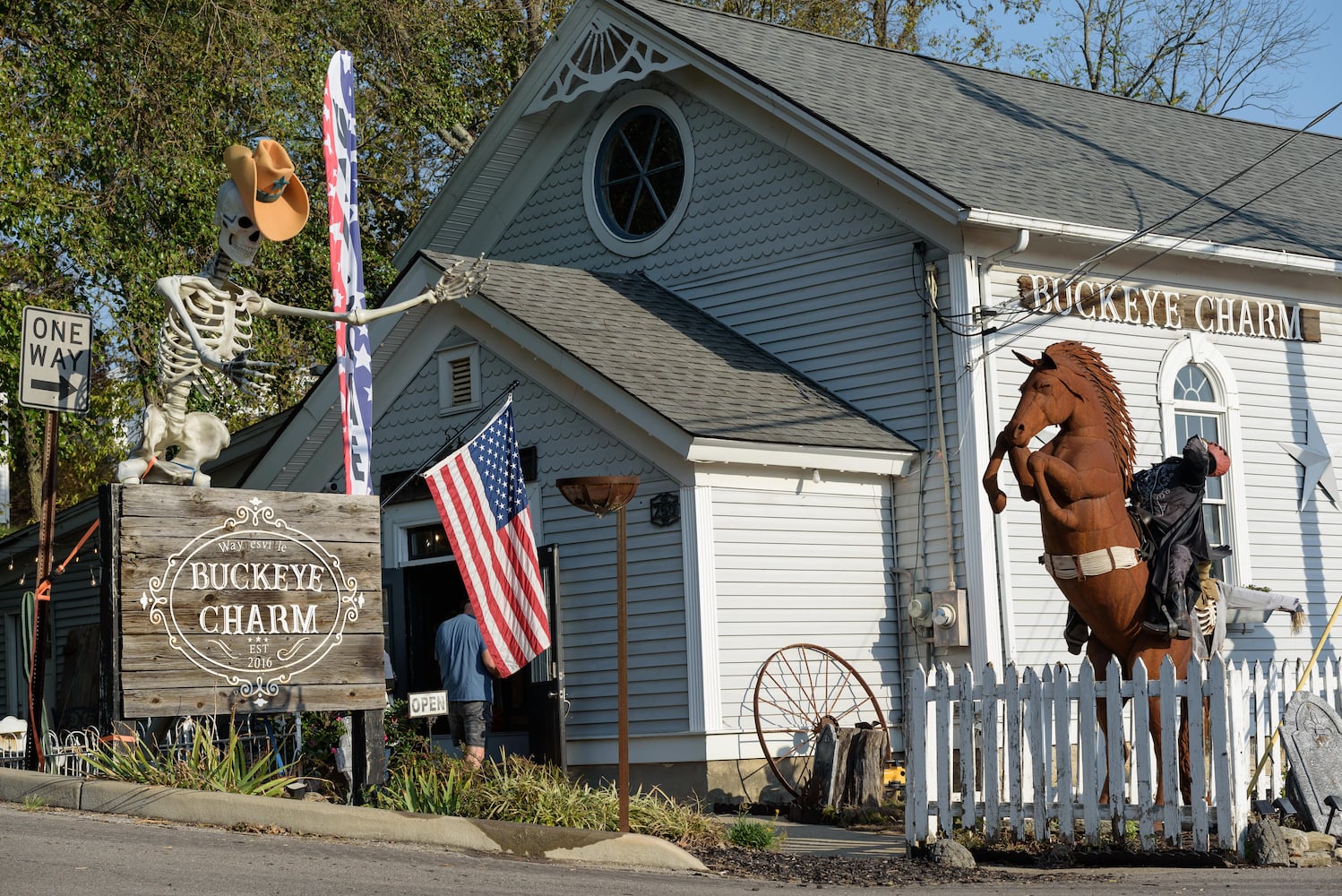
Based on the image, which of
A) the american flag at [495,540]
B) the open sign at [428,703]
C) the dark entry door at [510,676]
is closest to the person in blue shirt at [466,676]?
the american flag at [495,540]

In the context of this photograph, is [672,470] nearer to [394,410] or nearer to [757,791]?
[757,791]

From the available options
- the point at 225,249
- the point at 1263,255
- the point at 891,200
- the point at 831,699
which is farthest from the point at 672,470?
the point at 1263,255

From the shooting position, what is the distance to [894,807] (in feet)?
42.4

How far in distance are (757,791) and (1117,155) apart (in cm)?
875

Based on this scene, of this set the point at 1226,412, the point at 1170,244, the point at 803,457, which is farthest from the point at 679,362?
the point at 1226,412

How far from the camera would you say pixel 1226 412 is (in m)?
16.6

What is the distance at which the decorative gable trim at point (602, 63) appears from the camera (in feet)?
57.1

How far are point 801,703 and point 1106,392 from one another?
475 cm

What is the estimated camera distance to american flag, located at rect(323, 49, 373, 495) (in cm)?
1345

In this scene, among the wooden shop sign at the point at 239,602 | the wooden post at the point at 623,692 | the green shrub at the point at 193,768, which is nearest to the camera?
the wooden post at the point at 623,692

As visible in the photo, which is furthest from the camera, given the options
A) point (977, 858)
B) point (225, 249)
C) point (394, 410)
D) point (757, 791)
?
point (394, 410)

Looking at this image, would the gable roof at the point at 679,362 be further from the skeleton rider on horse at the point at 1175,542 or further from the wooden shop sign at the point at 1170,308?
the skeleton rider on horse at the point at 1175,542

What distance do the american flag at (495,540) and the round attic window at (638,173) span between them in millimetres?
4762

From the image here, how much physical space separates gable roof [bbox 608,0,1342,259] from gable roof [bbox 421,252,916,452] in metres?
2.29
